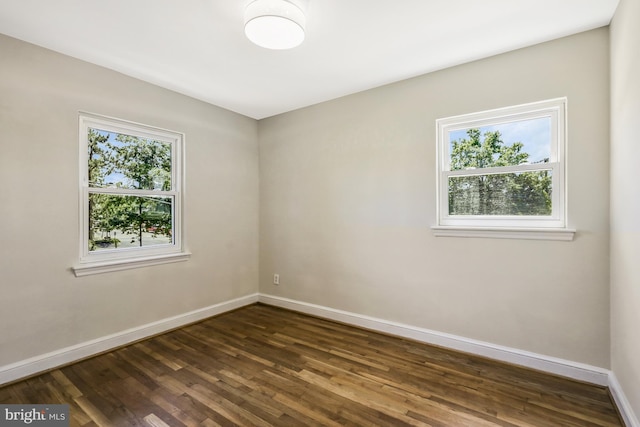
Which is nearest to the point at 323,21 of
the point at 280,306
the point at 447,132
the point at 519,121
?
the point at 447,132

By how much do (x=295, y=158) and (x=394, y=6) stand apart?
2.21 metres

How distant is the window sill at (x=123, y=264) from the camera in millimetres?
2681

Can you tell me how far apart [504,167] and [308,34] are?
192 cm

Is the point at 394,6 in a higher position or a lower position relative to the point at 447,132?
higher

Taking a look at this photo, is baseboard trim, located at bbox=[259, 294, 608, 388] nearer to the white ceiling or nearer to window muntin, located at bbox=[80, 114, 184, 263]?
window muntin, located at bbox=[80, 114, 184, 263]

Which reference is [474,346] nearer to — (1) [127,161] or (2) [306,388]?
(2) [306,388]

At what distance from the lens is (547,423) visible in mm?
1848

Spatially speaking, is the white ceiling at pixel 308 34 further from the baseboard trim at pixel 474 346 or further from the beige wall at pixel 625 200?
the baseboard trim at pixel 474 346

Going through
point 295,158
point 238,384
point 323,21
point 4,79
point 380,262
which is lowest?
point 238,384

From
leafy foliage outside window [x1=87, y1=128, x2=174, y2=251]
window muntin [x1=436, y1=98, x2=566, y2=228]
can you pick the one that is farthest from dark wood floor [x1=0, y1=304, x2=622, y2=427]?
window muntin [x1=436, y1=98, x2=566, y2=228]

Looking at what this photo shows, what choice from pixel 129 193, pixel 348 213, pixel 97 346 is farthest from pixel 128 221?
pixel 348 213

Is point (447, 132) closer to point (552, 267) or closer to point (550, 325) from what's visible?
point (552, 267)

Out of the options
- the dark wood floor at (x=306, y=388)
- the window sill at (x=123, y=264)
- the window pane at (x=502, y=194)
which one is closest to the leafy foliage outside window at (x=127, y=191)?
the window sill at (x=123, y=264)

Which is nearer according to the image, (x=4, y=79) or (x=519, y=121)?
(x=4, y=79)
